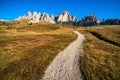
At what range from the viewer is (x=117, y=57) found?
115ft

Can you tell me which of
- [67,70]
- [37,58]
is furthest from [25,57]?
[67,70]

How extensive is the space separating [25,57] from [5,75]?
10004 mm

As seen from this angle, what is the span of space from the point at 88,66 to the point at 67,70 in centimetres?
442

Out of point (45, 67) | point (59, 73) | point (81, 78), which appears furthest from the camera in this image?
point (45, 67)

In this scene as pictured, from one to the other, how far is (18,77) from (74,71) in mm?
8842

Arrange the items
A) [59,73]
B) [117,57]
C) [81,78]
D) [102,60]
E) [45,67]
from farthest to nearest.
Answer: [117,57], [102,60], [45,67], [59,73], [81,78]

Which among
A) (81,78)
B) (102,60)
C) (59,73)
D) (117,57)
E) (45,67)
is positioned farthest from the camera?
(117,57)

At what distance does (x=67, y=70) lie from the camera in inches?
1037

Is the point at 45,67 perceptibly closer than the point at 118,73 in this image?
No

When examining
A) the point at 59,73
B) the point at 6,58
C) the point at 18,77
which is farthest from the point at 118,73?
the point at 6,58

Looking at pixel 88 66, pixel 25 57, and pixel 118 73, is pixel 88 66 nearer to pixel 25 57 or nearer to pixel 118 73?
pixel 118 73

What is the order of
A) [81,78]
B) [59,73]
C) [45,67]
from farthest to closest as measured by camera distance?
[45,67]
[59,73]
[81,78]

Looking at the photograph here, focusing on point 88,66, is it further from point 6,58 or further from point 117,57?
point 6,58

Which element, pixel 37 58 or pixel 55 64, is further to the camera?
pixel 37 58
